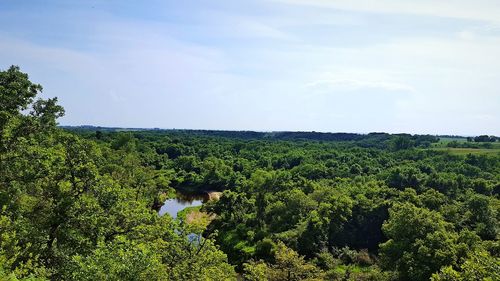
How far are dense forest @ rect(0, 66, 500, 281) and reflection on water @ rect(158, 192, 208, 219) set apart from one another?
12678 millimetres

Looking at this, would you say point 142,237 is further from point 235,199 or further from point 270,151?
point 270,151

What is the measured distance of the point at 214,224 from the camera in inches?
2625

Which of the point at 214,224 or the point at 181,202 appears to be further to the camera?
the point at 181,202

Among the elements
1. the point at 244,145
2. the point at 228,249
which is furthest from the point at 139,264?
the point at 244,145

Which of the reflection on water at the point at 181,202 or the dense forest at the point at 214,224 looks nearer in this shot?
the dense forest at the point at 214,224

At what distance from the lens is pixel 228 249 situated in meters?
57.6

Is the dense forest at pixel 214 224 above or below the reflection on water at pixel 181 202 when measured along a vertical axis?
above

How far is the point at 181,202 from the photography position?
94500 millimetres

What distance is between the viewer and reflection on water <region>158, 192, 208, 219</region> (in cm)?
8494

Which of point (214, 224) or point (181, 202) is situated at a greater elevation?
point (214, 224)

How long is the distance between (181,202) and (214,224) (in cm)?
2950

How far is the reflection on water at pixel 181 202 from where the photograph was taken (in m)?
84.9

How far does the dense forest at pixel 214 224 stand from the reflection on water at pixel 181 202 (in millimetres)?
12678

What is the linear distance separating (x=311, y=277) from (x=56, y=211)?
70.6 ft
